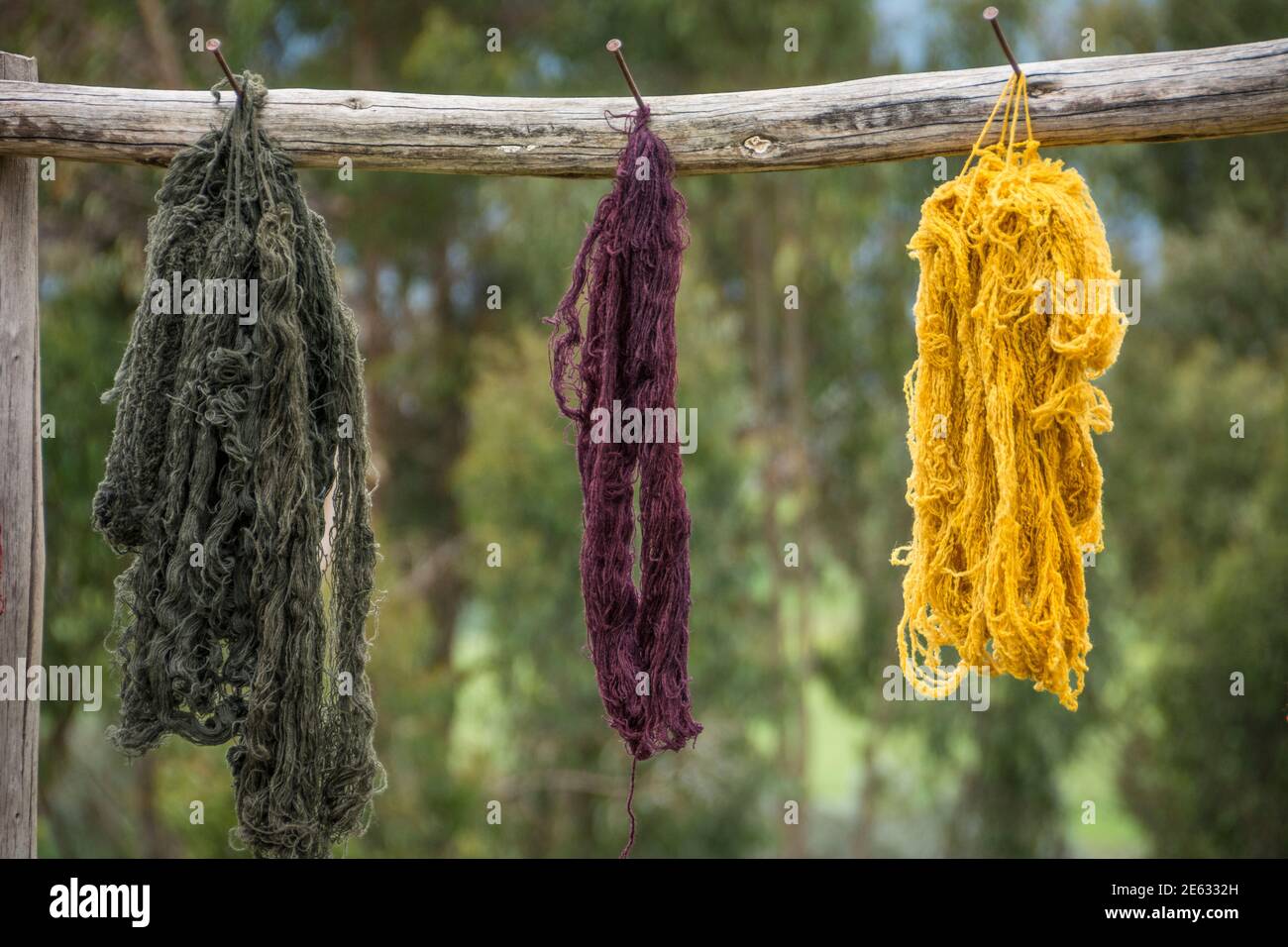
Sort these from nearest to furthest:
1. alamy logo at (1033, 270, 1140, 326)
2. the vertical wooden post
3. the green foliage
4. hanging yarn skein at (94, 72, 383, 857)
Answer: alamy logo at (1033, 270, 1140, 326), hanging yarn skein at (94, 72, 383, 857), the vertical wooden post, the green foliage

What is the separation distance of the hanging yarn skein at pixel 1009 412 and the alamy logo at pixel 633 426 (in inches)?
19.2

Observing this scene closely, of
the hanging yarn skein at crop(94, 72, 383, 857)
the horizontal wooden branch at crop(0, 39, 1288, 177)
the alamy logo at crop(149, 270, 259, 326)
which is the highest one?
the horizontal wooden branch at crop(0, 39, 1288, 177)

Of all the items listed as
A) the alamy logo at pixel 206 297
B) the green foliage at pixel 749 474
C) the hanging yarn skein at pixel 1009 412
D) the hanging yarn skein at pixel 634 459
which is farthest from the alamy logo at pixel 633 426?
the green foliage at pixel 749 474

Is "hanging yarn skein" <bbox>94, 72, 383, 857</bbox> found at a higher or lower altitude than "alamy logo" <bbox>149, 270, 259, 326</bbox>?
lower

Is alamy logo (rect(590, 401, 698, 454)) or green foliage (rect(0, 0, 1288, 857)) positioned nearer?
alamy logo (rect(590, 401, 698, 454))

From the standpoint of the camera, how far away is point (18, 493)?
2656 mm

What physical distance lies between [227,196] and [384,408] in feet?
19.1

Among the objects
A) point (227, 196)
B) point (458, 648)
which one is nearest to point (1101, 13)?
point (458, 648)

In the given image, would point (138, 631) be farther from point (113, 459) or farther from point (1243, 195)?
point (1243, 195)

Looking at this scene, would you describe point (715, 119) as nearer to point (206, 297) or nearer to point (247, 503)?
point (206, 297)

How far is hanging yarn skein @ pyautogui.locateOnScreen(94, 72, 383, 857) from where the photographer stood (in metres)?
2.44

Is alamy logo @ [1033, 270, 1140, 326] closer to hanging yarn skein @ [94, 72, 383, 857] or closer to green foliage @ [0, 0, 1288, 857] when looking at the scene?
hanging yarn skein @ [94, 72, 383, 857]

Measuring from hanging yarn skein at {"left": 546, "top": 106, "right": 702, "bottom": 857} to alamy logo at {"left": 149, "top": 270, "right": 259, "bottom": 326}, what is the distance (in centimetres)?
61

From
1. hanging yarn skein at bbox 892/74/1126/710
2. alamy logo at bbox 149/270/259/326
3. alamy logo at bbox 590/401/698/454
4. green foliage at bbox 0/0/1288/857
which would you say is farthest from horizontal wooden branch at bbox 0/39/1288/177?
green foliage at bbox 0/0/1288/857
